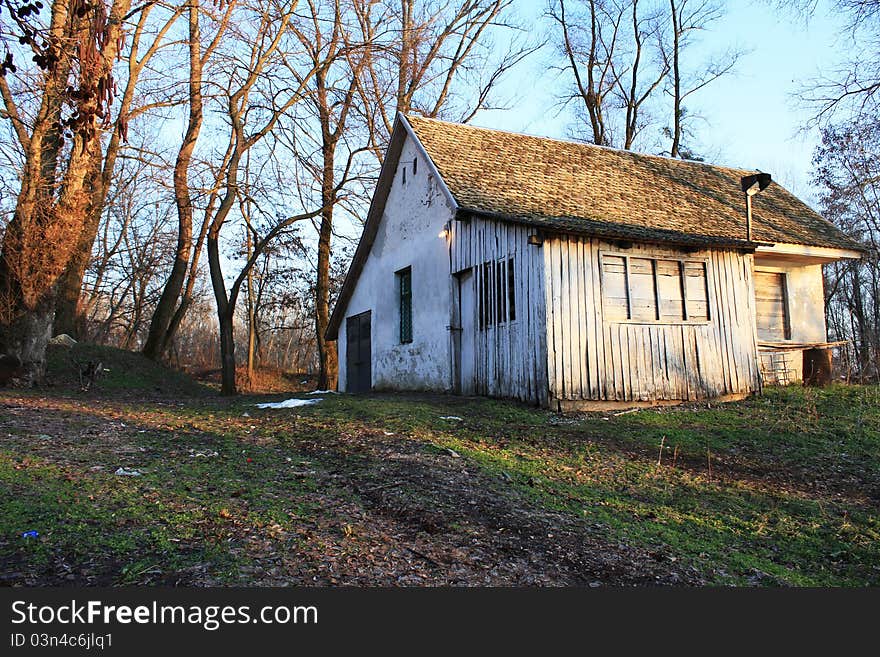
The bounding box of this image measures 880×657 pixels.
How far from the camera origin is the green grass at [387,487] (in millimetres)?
4266

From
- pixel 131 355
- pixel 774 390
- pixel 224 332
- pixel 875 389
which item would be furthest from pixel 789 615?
pixel 131 355

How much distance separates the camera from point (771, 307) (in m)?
16.1

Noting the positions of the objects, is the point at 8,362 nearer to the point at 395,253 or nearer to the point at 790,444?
the point at 395,253

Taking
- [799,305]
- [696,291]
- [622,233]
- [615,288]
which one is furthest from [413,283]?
[799,305]

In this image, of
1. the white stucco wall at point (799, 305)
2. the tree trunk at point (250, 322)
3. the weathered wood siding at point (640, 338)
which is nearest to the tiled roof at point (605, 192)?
the weathered wood siding at point (640, 338)

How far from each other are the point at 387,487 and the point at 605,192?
10922mm

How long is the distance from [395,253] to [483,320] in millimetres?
4757

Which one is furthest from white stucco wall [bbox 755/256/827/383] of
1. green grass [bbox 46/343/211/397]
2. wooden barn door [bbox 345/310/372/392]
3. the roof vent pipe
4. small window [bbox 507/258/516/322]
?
green grass [bbox 46/343/211/397]

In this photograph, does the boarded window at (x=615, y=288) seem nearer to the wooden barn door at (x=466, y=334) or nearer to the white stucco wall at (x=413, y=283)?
the wooden barn door at (x=466, y=334)

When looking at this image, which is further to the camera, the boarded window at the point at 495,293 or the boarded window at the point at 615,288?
the boarded window at the point at 495,293

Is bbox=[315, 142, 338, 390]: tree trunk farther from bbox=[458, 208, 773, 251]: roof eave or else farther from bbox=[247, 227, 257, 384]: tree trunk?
bbox=[458, 208, 773, 251]: roof eave

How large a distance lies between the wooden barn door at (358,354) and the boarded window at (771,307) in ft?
34.5

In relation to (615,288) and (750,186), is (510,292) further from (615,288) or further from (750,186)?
(750,186)

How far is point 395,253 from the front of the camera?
17.2 metres
